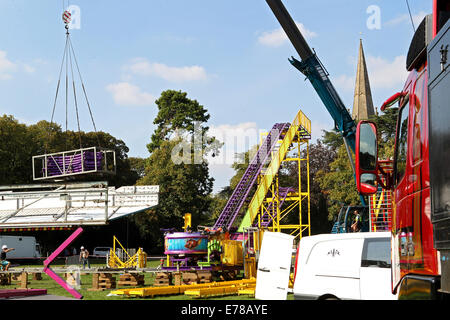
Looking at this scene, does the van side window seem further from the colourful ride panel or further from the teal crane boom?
the teal crane boom

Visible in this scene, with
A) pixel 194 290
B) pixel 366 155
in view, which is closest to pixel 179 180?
pixel 194 290

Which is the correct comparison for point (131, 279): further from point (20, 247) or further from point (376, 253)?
point (20, 247)

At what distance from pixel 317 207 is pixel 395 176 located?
56.5m

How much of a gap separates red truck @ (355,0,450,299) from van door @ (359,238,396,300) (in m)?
3.72

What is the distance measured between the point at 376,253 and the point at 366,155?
4.50 metres

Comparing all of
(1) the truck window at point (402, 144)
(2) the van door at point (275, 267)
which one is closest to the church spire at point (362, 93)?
(2) the van door at point (275, 267)

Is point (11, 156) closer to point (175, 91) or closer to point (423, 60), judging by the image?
point (175, 91)

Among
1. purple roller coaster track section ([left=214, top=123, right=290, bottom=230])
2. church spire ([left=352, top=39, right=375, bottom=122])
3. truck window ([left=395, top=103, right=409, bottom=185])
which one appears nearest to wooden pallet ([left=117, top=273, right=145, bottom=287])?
truck window ([left=395, top=103, right=409, bottom=185])

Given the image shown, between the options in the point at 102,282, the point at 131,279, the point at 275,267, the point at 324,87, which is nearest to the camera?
the point at 275,267

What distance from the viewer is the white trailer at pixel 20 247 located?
1892 inches

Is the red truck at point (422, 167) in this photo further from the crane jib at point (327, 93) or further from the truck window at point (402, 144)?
the crane jib at point (327, 93)

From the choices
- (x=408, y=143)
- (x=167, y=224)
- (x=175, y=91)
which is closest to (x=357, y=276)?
(x=408, y=143)

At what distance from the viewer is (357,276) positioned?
10242 mm

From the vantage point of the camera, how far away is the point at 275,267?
11.1 meters
